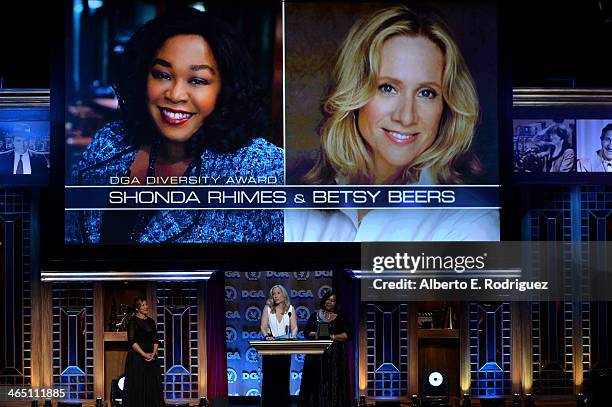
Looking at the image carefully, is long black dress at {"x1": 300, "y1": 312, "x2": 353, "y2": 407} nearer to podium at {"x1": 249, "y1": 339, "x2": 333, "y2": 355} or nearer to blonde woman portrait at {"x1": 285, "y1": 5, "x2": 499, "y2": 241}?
podium at {"x1": 249, "y1": 339, "x2": 333, "y2": 355}

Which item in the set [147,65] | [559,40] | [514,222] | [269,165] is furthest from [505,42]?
[147,65]

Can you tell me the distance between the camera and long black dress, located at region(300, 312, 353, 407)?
10.1 metres

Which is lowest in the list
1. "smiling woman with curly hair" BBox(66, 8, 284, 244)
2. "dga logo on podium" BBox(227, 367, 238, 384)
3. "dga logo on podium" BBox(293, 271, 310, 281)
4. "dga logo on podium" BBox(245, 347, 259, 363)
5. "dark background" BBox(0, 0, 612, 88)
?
"dga logo on podium" BBox(227, 367, 238, 384)

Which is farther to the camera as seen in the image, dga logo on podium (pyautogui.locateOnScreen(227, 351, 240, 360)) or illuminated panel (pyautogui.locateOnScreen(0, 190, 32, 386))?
dga logo on podium (pyautogui.locateOnScreen(227, 351, 240, 360))

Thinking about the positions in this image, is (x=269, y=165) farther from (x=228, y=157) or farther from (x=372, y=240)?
(x=372, y=240)

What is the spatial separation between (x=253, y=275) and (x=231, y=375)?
109 centimetres

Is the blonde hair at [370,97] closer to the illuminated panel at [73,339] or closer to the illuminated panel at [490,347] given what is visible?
the illuminated panel at [490,347]

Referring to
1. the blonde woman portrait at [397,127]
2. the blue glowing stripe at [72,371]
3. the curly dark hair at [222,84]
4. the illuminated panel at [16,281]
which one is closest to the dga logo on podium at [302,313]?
the blonde woman portrait at [397,127]

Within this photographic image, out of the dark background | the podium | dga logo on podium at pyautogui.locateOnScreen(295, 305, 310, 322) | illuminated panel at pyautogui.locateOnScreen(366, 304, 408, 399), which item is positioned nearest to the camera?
the podium

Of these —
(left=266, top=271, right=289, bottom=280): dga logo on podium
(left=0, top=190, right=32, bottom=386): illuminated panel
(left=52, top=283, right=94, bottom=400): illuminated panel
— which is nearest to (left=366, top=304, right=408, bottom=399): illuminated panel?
(left=266, top=271, right=289, bottom=280): dga logo on podium

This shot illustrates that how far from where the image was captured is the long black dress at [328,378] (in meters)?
10.1

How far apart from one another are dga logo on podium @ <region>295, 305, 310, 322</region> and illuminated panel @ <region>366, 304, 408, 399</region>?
724 millimetres

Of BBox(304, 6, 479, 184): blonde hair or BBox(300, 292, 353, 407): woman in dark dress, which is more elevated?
BBox(304, 6, 479, 184): blonde hair

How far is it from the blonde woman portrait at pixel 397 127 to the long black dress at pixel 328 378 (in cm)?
115
